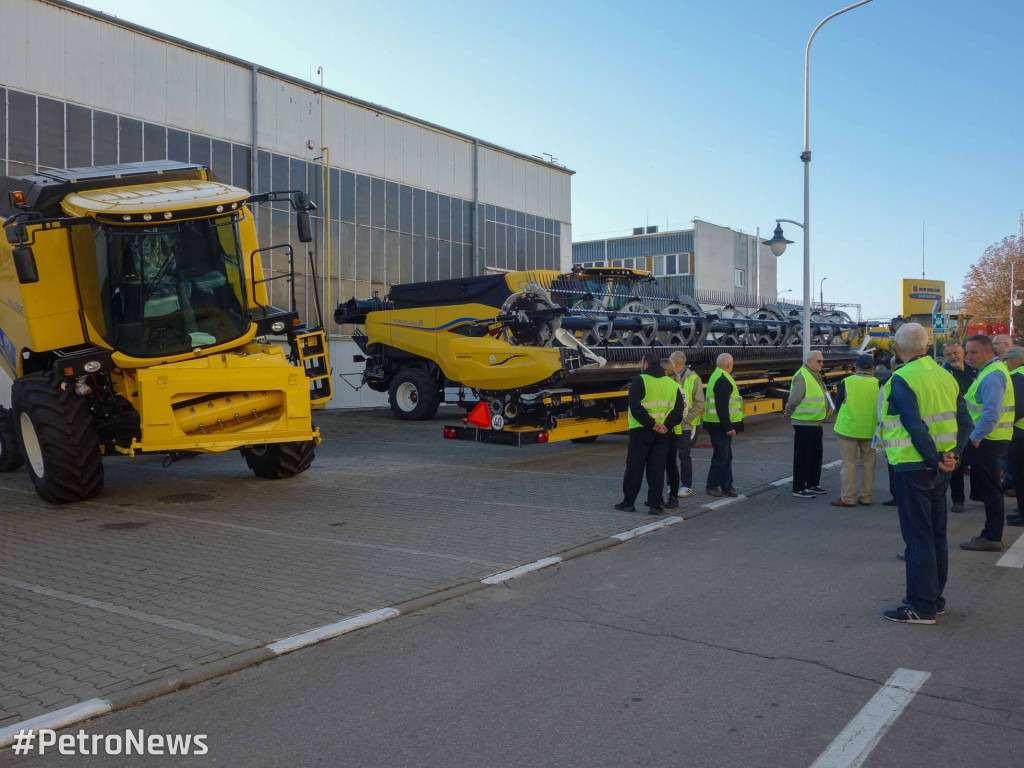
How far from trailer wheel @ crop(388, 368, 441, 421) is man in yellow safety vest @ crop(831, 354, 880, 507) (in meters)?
10.6

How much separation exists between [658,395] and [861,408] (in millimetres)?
2428

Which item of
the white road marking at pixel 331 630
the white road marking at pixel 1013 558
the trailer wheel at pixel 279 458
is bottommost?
the white road marking at pixel 331 630

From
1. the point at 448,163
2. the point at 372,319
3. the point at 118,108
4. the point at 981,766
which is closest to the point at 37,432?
the point at 981,766

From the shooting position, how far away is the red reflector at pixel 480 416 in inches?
488

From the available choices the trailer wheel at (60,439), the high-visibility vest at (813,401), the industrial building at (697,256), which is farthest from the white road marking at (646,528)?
the industrial building at (697,256)

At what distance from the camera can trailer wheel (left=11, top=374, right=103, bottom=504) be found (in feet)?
30.2

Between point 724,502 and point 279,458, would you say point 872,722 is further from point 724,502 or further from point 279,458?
point 279,458

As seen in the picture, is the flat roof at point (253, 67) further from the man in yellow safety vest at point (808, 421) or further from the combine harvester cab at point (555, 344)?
the man in yellow safety vest at point (808, 421)

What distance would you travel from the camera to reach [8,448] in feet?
40.7

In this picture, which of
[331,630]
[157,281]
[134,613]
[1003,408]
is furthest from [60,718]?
[1003,408]

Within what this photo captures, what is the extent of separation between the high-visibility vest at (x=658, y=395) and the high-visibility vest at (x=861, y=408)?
2.12m

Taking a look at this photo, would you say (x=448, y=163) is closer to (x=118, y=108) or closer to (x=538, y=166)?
(x=538, y=166)

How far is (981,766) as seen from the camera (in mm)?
3451

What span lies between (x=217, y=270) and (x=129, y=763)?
716 centimetres
